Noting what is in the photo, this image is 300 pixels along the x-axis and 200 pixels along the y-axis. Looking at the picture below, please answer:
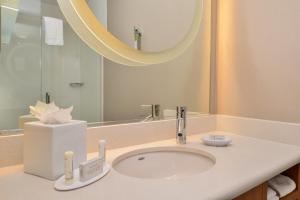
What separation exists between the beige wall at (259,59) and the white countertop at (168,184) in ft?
1.01

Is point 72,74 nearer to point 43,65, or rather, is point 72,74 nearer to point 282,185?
point 43,65

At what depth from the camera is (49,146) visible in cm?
60

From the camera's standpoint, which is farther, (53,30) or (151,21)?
(151,21)

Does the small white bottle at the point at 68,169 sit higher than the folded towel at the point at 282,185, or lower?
higher

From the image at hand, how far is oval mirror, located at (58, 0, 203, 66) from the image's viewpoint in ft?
2.94

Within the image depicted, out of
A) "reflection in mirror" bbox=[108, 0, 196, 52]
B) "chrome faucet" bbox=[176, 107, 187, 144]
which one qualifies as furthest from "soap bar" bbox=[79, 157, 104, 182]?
"reflection in mirror" bbox=[108, 0, 196, 52]

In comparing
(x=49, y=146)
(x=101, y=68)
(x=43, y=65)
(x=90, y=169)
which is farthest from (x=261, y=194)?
(x=43, y=65)

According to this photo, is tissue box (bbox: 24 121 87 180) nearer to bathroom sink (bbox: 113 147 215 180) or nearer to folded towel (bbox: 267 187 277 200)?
bathroom sink (bbox: 113 147 215 180)

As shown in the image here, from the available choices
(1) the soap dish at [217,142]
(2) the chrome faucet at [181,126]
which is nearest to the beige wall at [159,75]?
(2) the chrome faucet at [181,126]

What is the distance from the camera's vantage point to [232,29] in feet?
4.07

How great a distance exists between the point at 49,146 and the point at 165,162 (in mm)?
490

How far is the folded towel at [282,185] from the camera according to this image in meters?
0.80

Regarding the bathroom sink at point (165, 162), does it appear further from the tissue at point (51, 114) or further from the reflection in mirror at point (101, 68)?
the tissue at point (51, 114)

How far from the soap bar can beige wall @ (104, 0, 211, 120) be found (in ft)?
1.11
